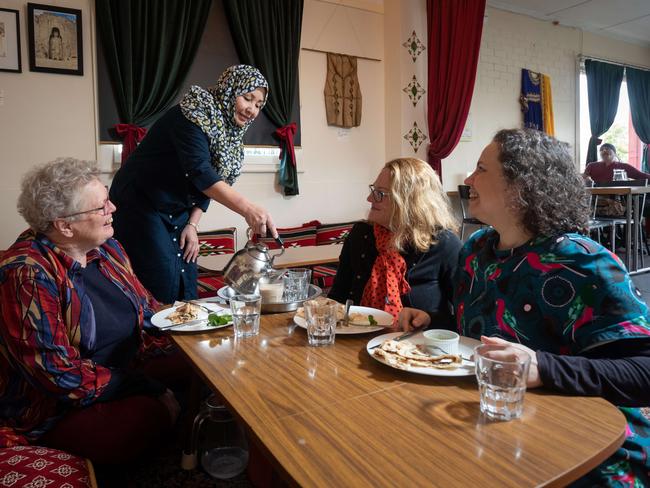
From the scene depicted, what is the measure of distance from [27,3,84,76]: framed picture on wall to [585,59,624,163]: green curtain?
690cm

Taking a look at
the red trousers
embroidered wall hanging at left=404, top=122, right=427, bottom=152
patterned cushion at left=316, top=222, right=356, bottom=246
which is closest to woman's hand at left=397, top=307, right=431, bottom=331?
the red trousers

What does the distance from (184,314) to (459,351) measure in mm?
846

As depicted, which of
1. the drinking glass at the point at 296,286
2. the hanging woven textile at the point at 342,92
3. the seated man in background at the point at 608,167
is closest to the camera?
the drinking glass at the point at 296,286

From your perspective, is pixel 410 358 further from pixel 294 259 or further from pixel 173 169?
pixel 294 259

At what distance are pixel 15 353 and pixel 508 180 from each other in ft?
4.50

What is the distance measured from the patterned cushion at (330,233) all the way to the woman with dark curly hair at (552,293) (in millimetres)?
3488

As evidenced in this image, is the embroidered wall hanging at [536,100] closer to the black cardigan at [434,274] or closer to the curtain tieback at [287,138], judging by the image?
the curtain tieback at [287,138]

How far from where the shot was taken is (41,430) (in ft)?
4.65

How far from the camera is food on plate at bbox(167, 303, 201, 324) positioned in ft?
→ 4.97

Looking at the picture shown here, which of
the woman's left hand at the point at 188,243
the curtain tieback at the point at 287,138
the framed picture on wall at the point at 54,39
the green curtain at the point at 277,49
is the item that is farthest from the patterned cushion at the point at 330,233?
the woman's left hand at the point at 188,243

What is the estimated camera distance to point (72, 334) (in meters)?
1.48

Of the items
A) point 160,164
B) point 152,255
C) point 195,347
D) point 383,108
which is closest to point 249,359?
point 195,347

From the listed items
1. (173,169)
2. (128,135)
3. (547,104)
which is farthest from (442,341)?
(547,104)

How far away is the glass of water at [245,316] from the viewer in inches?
54.0
